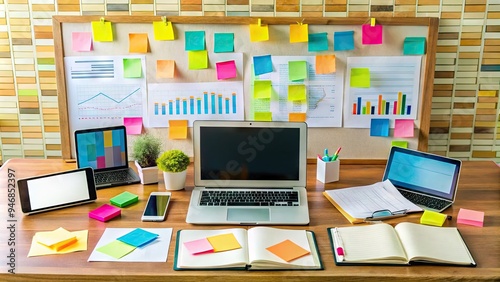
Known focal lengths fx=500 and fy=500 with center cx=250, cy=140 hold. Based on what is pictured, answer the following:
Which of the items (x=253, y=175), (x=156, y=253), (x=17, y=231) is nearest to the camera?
(x=156, y=253)

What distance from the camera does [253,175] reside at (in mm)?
1773

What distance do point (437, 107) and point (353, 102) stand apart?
374 mm

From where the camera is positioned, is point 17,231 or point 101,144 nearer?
point 17,231

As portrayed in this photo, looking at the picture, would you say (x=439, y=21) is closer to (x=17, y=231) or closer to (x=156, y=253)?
(x=156, y=253)

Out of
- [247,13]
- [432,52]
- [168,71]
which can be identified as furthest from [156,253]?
[432,52]

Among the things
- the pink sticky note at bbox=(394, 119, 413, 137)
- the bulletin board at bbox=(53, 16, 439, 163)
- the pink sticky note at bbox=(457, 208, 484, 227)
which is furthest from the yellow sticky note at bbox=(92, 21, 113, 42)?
the pink sticky note at bbox=(457, 208, 484, 227)

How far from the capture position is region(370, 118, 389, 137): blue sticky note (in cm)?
205

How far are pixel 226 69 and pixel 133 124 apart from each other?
447 mm

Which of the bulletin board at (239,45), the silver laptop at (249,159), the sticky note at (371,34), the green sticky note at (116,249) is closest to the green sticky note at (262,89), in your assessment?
the bulletin board at (239,45)

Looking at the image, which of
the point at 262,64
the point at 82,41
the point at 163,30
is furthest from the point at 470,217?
the point at 82,41

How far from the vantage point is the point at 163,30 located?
1.96 metres

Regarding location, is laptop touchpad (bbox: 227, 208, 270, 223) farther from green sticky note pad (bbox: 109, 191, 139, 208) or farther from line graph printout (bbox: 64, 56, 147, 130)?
line graph printout (bbox: 64, 56, 147, 130)

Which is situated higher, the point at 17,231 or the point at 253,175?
the point at 253,175

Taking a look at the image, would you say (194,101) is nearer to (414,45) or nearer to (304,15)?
(304,15)
